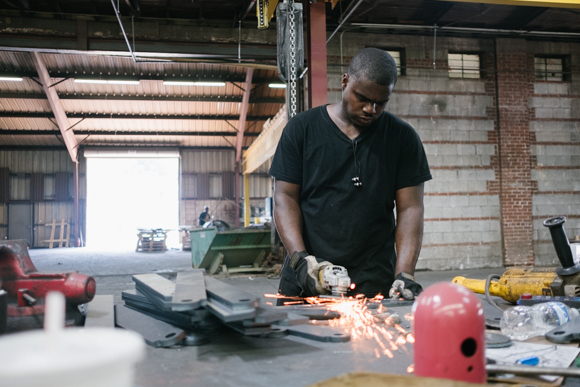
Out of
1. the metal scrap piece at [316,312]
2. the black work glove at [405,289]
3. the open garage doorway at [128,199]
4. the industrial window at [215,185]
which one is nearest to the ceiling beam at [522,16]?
the black work glove at [405,289]

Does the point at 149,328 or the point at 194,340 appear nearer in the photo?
the point at 194,340

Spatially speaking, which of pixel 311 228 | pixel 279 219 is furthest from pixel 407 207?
pixel 279 219

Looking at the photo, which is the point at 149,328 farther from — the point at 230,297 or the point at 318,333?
the point at 318,333

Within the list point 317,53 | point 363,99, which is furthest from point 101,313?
point 317,53

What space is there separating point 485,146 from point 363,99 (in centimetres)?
875

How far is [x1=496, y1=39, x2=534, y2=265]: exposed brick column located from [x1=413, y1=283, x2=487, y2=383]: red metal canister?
394 inches

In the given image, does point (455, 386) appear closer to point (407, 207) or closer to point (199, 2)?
point (407, 207)

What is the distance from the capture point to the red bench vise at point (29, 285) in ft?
4.65

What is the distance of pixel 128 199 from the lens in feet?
68.5

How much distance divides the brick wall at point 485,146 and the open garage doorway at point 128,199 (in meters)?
12.4

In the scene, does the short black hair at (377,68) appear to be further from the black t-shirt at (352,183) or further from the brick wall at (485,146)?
the brick wall at (485,146)

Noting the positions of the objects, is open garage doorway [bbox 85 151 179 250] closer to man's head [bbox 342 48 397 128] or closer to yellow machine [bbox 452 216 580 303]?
yellow machine [bbox 452 216 580 303]

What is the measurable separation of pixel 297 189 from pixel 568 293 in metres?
1.61

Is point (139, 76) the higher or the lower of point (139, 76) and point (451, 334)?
the higher
